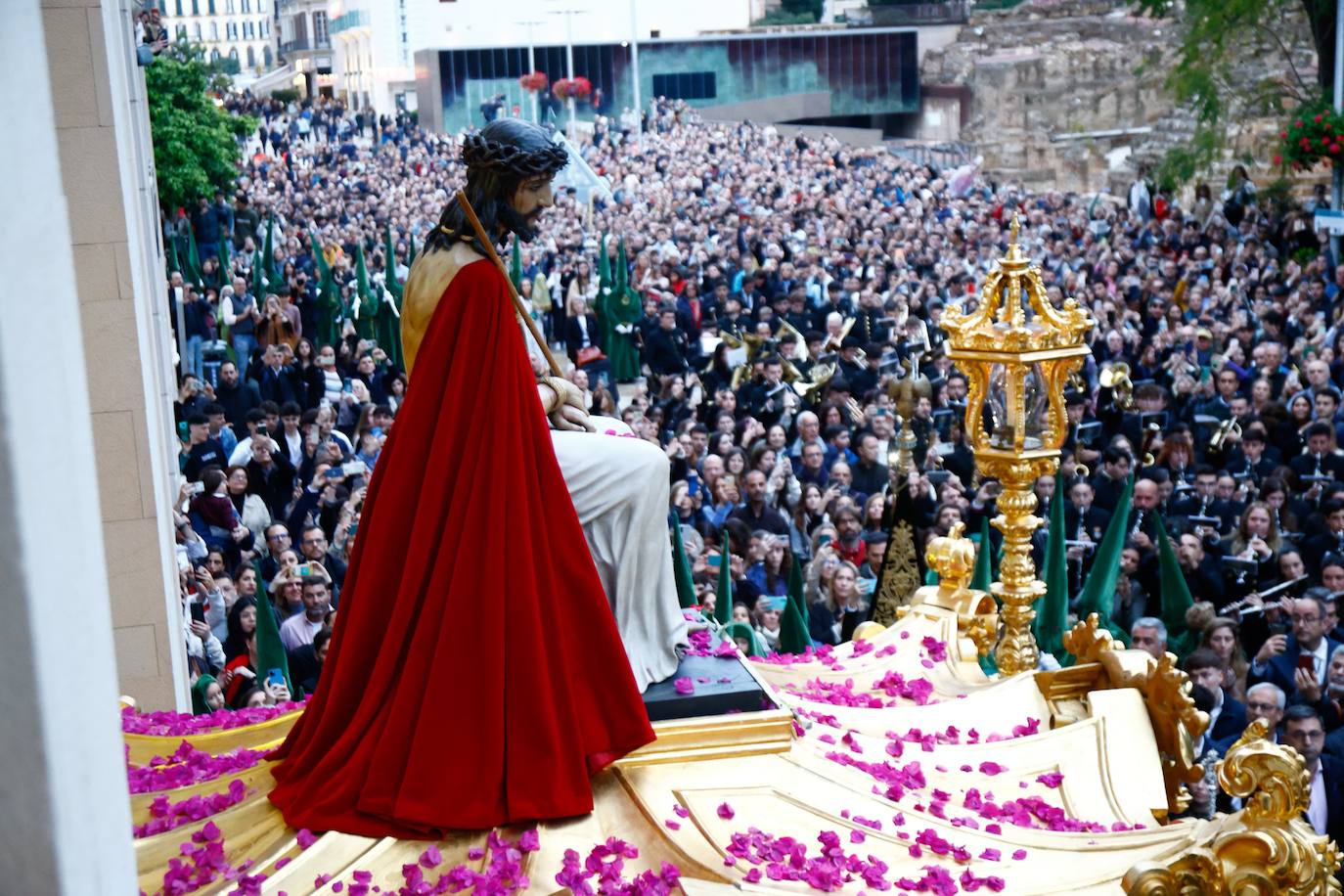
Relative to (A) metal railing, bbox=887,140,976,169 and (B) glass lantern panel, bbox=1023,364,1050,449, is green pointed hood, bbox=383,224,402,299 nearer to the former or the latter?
(B) glass lantern panel, bbox=1023,364,1050,449

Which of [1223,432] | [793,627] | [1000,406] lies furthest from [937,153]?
[1000,406]

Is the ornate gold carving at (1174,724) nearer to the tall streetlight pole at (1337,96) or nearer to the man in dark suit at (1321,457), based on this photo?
the man in dark suit at (1321,457)

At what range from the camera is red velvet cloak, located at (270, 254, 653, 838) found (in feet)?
13.2

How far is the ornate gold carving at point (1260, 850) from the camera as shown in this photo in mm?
3904

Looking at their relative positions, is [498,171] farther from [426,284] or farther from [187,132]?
[187,132]

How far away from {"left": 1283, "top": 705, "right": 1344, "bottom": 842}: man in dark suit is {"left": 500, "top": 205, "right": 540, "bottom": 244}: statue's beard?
3916 millimetres

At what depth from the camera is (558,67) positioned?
3472cm

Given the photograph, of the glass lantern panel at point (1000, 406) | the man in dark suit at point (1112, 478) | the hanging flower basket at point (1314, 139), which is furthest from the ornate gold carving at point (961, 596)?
the hanging flower basket at point (1314, 139)

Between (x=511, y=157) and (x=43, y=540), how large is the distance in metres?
2.86

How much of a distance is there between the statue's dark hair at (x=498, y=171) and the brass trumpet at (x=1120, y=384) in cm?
905

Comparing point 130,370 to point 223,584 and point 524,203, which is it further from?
point 524,203

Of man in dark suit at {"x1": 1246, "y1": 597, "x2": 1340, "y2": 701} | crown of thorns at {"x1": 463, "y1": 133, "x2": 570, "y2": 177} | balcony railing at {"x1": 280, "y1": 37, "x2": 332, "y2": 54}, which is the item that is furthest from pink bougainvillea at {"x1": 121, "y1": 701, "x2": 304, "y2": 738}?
balcony railing at {"x1": 280, "y1": 37, "x2": 332, "y2": 54}

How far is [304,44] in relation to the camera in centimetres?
2497

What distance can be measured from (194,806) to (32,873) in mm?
3078
